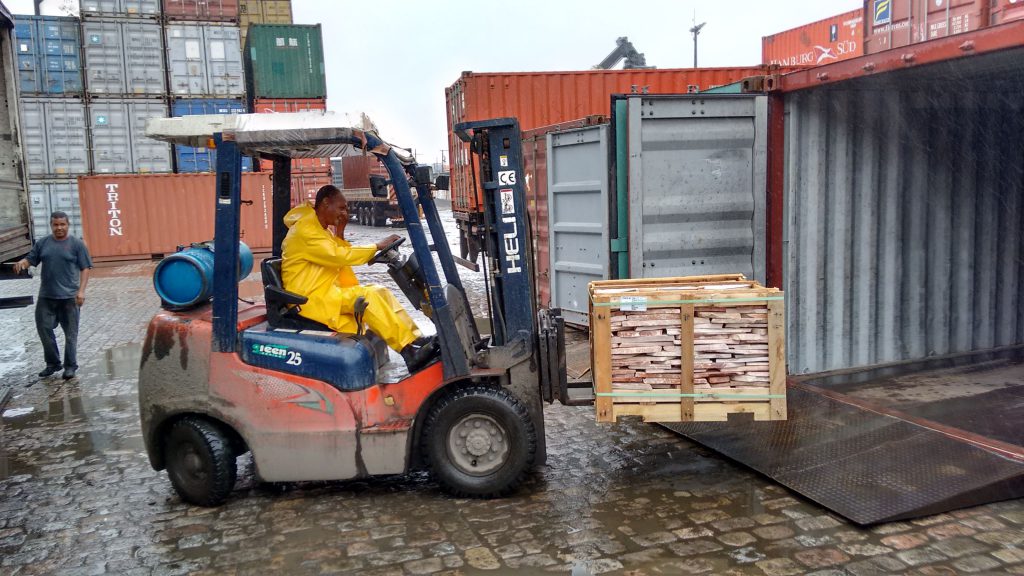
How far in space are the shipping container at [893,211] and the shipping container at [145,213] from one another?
699 inches

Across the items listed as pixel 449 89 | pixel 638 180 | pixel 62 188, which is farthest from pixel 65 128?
pixel 638 180

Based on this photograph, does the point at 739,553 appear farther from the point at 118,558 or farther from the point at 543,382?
the point at 118,558

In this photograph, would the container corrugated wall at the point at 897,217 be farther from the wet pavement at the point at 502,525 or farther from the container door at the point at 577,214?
the wet pavement at the point at 502,525

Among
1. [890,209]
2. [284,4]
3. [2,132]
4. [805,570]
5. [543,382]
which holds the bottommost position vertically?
[805,570]

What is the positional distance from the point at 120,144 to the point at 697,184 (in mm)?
20939

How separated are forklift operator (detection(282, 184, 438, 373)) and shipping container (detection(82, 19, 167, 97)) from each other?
21.3m

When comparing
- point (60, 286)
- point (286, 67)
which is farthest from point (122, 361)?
point (286, 67)

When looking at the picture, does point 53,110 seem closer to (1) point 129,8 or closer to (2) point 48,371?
(1) point 129,8

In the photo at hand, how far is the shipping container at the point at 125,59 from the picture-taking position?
2323 centimetres

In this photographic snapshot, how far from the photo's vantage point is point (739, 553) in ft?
13.9

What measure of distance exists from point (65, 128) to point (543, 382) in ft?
74.9

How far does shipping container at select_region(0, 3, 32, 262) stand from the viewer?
7.68 m

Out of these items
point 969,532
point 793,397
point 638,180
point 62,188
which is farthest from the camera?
point 62,188

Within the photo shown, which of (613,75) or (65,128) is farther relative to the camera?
(65,128)
